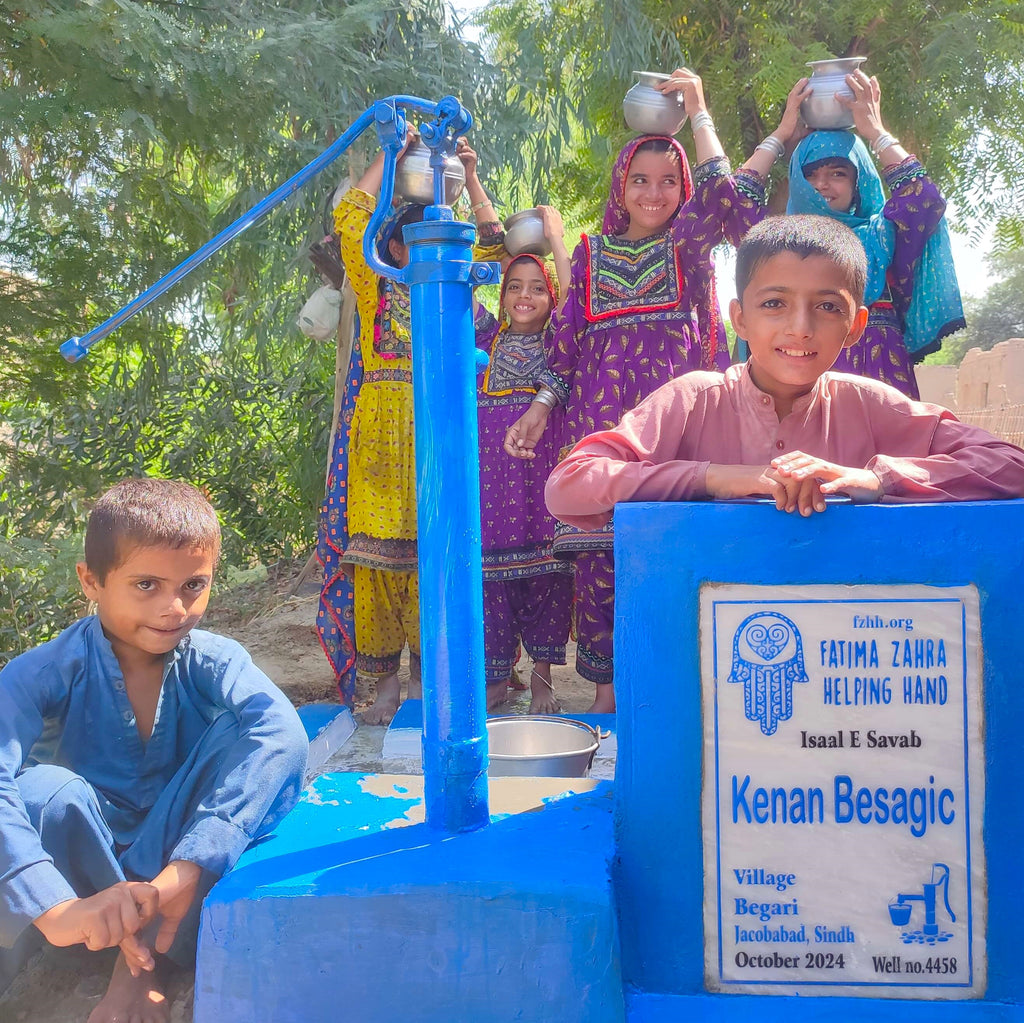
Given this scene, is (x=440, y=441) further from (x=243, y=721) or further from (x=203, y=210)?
(x=203, y=210)

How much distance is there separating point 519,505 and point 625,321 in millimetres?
763

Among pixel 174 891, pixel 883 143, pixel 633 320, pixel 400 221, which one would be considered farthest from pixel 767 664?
pixel 400 221

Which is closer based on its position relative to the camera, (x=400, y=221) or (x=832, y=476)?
(x=832, y=476)

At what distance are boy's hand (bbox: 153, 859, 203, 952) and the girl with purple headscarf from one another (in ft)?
6.02

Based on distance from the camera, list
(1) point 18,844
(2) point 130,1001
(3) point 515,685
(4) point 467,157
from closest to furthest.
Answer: (1) point 18,844 → (2) point 130,1001 → (4) point 467,157 → (3) point 515,685

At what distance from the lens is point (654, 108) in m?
3.36

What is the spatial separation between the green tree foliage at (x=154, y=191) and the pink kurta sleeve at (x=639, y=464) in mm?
2486

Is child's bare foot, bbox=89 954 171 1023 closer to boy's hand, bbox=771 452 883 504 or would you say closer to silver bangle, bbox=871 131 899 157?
boy's hand, bbox=771 452 883 504

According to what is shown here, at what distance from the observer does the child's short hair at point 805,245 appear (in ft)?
6.37

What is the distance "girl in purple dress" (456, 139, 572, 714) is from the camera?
374 centimetres

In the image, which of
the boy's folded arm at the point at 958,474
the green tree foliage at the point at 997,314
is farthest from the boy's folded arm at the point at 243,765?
the green tree foliage at the point at 997,314

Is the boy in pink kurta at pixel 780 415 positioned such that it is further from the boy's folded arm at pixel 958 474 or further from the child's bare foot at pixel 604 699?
the child's bare foot at pixel 604 699

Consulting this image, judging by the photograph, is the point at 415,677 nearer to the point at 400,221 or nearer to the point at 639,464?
the point at 400,221

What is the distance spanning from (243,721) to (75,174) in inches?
123
